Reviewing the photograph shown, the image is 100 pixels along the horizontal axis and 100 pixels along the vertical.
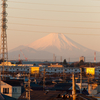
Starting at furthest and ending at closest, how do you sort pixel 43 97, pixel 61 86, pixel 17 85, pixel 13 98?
pixel 61 86 → pixel 17 85 → pixel 13 98 → pixel 43 97

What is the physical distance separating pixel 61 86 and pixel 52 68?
7684 centimetres

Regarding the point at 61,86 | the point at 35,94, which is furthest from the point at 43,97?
the point at 61,86

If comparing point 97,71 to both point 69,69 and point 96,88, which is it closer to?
point 69,69

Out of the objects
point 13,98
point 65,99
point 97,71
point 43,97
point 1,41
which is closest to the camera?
point 65,99

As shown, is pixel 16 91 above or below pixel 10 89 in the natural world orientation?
below

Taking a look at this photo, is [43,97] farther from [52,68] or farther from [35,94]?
[52,68]

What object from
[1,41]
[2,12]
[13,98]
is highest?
[2,12]

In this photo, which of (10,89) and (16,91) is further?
Answer: (16,91)

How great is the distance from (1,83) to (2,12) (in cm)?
2482

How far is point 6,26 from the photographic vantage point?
179ft

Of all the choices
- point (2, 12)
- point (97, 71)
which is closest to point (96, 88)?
point (2, 12)

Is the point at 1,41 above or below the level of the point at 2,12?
below

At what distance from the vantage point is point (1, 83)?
33812 millimetres

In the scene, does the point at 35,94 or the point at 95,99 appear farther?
the point at 35,94
